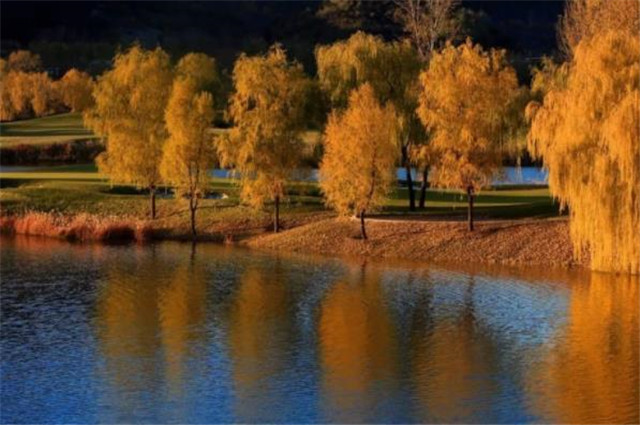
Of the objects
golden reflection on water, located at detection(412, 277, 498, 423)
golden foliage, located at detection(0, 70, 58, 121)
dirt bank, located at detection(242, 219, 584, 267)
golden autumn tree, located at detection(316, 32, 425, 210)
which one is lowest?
golden reflection on water, located at detection(412, 277, 498, 423)

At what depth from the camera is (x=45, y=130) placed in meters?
104

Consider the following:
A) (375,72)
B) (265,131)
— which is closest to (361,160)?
(265,131)

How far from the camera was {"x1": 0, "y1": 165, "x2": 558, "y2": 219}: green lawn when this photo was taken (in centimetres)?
5956

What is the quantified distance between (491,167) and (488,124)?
6.74 feet

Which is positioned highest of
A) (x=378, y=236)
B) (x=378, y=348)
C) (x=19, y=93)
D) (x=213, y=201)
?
(x=19, y=93)

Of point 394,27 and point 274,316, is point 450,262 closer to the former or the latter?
point 274,316

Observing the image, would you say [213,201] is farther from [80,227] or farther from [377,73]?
[377,73]

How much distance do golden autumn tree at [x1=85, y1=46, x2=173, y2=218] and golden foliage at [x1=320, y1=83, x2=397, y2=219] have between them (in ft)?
43.9

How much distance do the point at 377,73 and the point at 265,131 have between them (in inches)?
295

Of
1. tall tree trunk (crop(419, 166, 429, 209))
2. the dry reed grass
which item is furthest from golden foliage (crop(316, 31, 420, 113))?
the dry reed grass

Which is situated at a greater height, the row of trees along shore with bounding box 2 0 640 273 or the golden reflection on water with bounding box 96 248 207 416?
the row of trees along shore with bounding box 2 0 640 273

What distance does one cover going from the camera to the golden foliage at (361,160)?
5450cm

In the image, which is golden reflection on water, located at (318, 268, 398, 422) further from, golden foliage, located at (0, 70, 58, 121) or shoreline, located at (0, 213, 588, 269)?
golden foliage, located at (0, 70, 58, 121)

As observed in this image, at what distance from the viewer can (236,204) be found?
6456 centimetres
